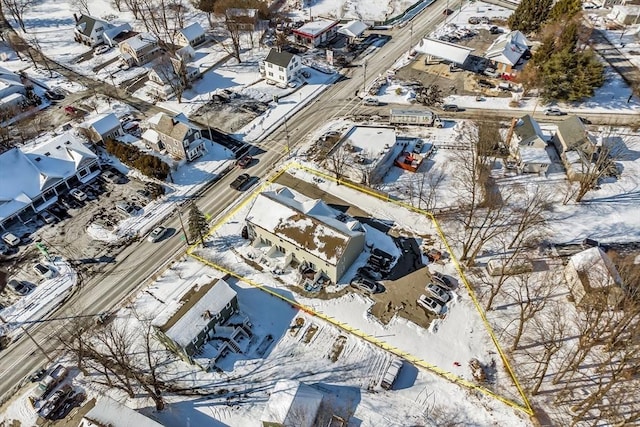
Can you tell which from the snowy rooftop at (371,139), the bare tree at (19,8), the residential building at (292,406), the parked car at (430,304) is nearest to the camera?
the residential building at (292,406)

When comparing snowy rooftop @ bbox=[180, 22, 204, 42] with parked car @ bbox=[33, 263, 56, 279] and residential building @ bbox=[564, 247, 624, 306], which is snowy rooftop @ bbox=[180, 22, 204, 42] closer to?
parked car @ bbox=[33, 263, 56, 279]

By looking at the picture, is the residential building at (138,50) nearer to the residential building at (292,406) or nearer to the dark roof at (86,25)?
the dark roof at (86,25)

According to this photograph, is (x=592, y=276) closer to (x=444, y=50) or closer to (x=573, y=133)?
(x=573, y=133)

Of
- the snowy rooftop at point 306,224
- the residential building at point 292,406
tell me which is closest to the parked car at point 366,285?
the snowy rooftop at point 306,224

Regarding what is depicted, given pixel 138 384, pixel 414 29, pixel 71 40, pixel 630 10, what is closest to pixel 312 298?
pixel 138 384

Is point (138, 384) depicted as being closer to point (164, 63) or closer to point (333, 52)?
point (164, 63)

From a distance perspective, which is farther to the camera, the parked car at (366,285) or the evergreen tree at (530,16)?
the evergreen tree at (530,16)
